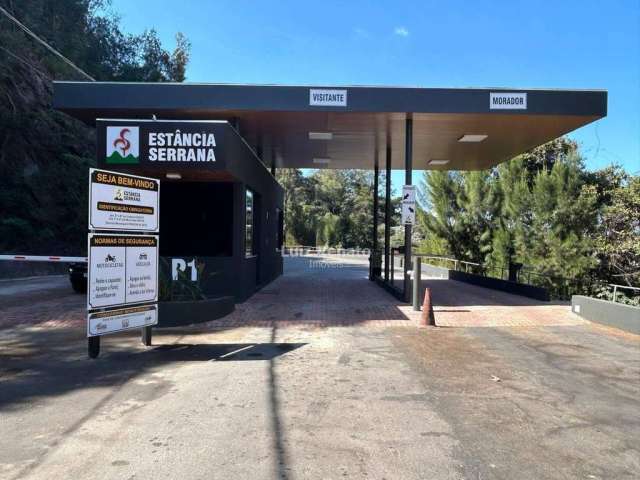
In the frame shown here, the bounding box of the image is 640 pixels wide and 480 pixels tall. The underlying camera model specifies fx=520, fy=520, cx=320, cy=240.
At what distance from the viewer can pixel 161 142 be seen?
11070 mm

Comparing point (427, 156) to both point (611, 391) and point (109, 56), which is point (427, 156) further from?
point (109, 56)

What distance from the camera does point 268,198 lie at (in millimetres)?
18391

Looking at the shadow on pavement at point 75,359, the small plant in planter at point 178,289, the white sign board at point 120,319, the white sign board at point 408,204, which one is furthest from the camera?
the white sign board at point 408,204

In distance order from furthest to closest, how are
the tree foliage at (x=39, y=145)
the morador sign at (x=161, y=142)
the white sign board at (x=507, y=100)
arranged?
the tree foliage at (x=39, y=145), the white sign board at (x=507, y=100), the morador sign at (x=161, y=142)

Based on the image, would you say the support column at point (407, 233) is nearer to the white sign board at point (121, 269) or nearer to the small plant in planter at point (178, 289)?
the small plant in planter at point (178, 289)

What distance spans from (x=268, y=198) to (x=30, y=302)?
321 inches

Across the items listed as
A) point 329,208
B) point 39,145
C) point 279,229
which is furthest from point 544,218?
point 329,208

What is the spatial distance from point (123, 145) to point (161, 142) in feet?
2.73

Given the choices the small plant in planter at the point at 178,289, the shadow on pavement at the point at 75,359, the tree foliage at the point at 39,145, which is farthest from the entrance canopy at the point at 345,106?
the tree foliage at the point at 39,145

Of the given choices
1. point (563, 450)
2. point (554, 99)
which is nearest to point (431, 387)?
point (563, 450)

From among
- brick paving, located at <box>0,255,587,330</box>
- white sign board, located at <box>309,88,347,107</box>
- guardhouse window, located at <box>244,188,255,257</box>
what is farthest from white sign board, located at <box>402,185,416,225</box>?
Answer: guardhouse window, located at <box>244,188,255,257</box>

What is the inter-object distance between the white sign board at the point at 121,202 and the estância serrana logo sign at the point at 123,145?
289 cm

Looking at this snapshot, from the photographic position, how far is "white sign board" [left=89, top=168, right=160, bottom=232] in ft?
24.6

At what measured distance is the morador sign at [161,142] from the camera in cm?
1104
